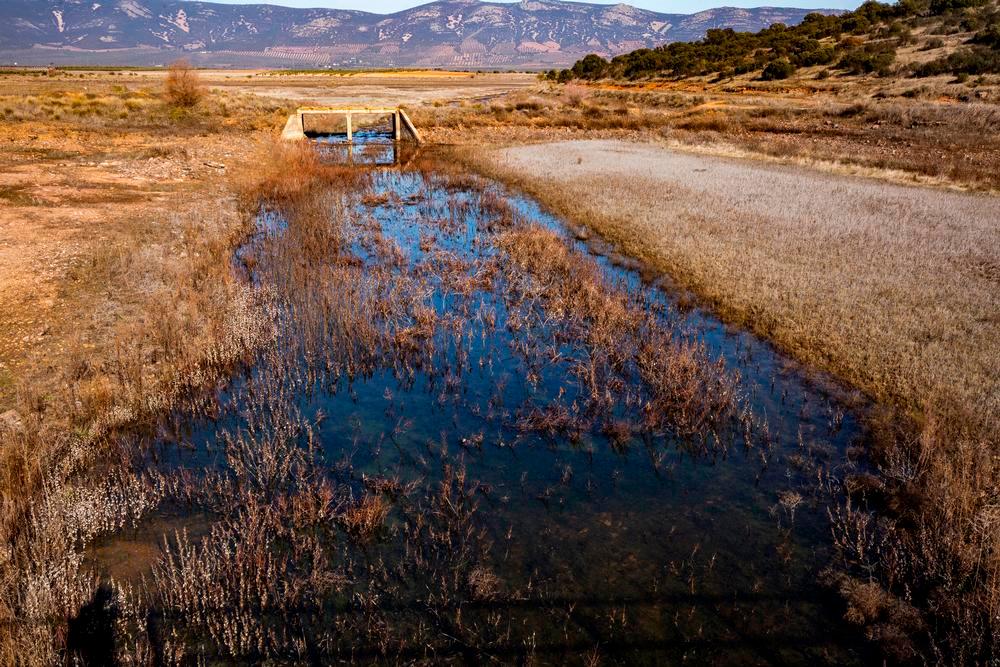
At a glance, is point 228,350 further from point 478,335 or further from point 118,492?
point 478,335

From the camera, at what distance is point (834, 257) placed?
13.7 m

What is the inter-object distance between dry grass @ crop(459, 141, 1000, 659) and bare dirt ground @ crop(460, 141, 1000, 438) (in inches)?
1.7

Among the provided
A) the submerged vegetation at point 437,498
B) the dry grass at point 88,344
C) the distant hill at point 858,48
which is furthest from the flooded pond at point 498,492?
the distant hill at point 858,48

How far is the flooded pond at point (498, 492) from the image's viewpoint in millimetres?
4988

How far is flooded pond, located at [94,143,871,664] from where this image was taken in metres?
4.99

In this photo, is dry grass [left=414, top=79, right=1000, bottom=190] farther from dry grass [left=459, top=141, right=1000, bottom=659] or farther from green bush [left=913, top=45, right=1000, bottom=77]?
dry grass [left=459, top=141, right=1000, bottom=659]

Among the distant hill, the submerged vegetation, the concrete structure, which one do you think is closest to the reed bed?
the submerged vegetation

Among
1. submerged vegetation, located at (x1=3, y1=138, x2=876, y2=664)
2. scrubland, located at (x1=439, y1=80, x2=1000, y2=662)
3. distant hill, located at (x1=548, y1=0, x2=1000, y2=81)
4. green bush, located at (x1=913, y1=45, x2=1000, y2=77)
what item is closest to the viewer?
submerged vegetation, located at (x1=3, y1=138, x2=876, y2=664)

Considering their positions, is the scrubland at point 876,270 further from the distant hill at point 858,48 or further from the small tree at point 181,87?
the small tree at point 181,87

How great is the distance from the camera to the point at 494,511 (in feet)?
21.0

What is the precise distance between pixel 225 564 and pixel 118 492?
1.90 m

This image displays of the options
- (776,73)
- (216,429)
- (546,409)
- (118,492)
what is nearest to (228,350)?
(216,429)

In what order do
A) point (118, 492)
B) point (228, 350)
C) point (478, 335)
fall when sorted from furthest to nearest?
point (478, 335) → point (228, 350) → point (118, 492)

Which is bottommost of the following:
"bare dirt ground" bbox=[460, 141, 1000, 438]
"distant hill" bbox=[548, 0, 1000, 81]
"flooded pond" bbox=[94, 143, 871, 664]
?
"flooded pond" bbox=[94, 143, 871, 664]
